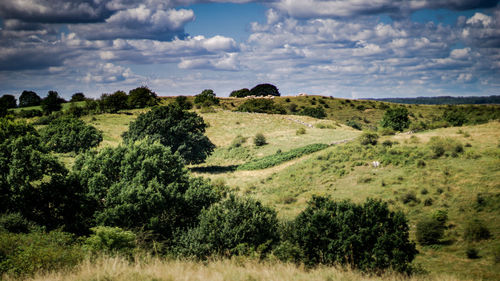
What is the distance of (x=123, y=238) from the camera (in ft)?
45.4

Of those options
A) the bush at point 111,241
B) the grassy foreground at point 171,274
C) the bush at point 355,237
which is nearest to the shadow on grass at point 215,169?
the bush at point 355,237

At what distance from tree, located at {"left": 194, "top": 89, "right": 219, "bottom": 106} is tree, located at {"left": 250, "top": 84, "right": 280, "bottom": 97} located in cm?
3552

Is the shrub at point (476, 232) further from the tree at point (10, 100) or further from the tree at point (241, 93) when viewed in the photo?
the tree at point (241, 93)

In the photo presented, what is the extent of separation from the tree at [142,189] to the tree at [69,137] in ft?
71.3

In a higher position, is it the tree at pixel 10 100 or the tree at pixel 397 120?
the tree at pixel 10 100

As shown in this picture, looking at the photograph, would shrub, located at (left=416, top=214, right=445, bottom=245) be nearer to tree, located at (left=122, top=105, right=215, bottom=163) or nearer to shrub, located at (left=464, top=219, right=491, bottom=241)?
shrub, located at (left=464, top=219, right=491, bottom=241)

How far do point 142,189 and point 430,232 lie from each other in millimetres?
18969

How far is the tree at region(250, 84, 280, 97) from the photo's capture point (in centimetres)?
15312

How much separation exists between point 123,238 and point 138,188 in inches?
218

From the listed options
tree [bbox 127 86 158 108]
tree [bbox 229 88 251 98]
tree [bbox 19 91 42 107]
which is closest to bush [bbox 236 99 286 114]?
tree [bbox 127 86 158 108]

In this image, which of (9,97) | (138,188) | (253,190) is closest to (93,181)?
(138,188)

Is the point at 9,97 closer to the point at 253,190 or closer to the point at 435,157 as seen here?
the point at 253,190

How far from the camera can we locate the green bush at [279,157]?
4928 centimetres

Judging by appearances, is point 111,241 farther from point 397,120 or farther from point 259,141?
point 397,120
